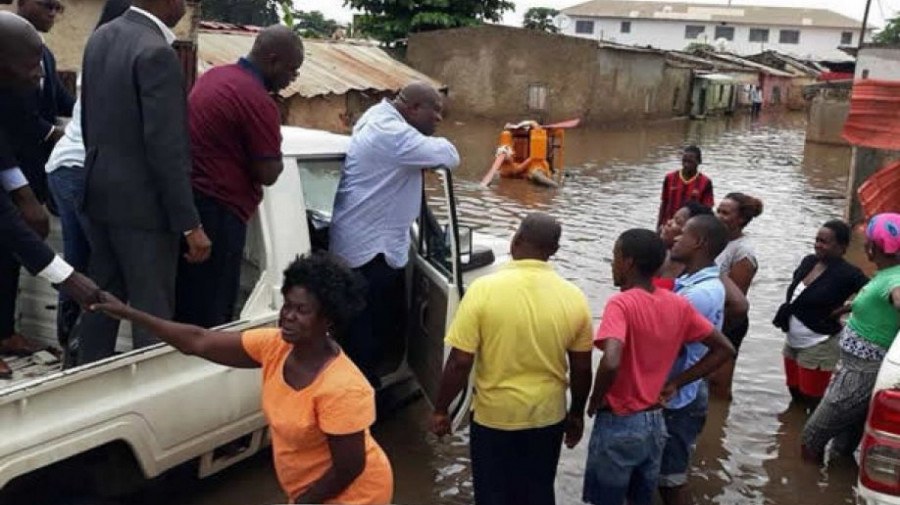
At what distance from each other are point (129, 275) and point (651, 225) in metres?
10.6

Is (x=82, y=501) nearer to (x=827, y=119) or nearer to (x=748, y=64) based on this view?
(x=827, y=119)

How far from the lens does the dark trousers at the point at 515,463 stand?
141 inches

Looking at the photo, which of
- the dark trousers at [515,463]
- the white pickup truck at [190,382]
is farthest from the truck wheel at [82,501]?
the dark trousers at [515,463]

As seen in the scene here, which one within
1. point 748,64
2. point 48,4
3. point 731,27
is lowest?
point 748,64

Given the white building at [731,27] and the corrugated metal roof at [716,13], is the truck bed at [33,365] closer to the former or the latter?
the white building at [731,27]

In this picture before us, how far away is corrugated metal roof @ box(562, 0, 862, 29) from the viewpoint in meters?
81.4

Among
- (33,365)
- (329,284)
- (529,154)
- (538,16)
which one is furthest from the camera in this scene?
(538,16)

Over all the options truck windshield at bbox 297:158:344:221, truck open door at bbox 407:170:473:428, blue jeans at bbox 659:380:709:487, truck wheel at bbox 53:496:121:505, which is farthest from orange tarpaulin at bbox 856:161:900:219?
truck wheel at bbox 53:496:121:505

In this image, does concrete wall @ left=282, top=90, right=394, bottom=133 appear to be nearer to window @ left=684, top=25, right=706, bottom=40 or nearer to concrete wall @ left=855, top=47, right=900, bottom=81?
concrete wall @ left=855, top=47, right=900, bottom=81

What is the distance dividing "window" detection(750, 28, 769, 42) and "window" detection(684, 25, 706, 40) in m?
4.69

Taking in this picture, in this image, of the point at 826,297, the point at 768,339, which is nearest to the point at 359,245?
the point at 826,297

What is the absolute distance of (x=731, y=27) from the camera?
82.4m

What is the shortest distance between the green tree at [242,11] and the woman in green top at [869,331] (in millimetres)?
40191

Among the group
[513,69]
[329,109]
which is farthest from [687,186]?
[513,69]
